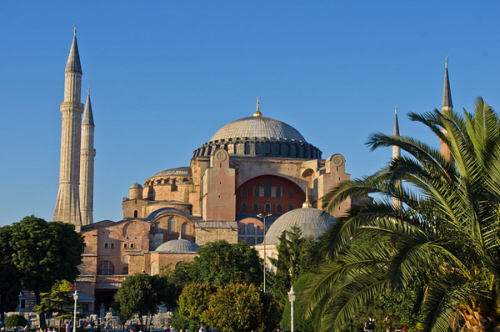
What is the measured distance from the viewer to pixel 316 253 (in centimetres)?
1207

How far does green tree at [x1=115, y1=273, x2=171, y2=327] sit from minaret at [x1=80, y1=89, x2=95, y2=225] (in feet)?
85.8

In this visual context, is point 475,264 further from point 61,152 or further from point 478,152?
point 61,152

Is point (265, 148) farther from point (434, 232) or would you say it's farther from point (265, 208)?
point (434, 232)

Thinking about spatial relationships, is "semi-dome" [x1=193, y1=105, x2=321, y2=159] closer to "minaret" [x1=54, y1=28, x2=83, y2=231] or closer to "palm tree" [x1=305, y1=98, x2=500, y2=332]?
"minaret" [x1=54, y1=28, x2=83, y2=231]

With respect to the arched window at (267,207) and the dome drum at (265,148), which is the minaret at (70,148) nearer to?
the dome drum at (265,148)

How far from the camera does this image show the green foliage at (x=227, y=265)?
124ft

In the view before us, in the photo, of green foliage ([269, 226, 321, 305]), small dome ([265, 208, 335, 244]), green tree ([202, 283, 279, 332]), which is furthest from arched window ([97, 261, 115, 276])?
green tree ([202, 283, 279, 332])

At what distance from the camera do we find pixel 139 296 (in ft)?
107

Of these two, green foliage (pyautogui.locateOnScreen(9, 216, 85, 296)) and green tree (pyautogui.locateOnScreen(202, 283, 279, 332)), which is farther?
green foliage (pyautogui.locateOnScreen(9, 216, 85, 296))

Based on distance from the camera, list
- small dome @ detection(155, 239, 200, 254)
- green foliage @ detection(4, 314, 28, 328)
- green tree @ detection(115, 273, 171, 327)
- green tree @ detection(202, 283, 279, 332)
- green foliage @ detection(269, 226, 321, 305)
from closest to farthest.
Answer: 1. green tree @ detection(202, 283, 279, 332)
2. green foliage @ detection(4, 314, 28, 328)
3. green foliage @ detection(269, 226, 321, 305)
4. green tree @ detection(115, 273, 171, 327)
5. small dome @ detection(155, 239, 200, 254)

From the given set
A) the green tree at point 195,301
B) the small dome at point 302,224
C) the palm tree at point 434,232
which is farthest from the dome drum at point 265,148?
the palm tree at point 434,232

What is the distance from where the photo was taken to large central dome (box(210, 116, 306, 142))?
57.9 meters

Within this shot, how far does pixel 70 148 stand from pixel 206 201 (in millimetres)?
9413

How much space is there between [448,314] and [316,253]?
2.38 m
